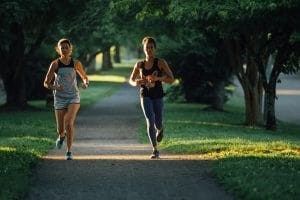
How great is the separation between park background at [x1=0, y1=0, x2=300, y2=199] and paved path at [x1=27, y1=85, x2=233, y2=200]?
0.87 ft

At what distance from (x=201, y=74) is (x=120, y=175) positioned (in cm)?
2073

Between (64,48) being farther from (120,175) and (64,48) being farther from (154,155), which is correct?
(120,175)

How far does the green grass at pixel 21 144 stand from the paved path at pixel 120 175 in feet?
0.62

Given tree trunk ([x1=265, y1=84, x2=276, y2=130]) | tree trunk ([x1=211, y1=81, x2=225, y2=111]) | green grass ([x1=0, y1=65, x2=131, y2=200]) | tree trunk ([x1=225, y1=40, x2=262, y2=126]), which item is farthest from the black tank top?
tree trunk ([x1=211, y1=81, x2=225, y2=111])

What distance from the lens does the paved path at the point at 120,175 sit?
8367mm

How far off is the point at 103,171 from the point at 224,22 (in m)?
7.68

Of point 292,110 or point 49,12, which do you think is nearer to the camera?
point 49,12

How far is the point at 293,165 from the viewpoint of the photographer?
10.1 meters

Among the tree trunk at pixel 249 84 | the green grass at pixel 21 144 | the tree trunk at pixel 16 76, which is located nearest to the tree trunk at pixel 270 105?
the tree trunk at pixel 249 84

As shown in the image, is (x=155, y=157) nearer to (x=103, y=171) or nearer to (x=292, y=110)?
(x=103, y=171)

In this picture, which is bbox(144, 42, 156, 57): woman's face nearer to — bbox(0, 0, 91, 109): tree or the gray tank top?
the gray tank top

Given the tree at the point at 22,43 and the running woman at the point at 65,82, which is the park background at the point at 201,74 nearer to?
the tree at the point at 22,43

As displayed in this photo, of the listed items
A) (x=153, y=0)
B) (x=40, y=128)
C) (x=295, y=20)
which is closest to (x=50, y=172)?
(x=295, y=20)

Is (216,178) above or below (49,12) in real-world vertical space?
below
